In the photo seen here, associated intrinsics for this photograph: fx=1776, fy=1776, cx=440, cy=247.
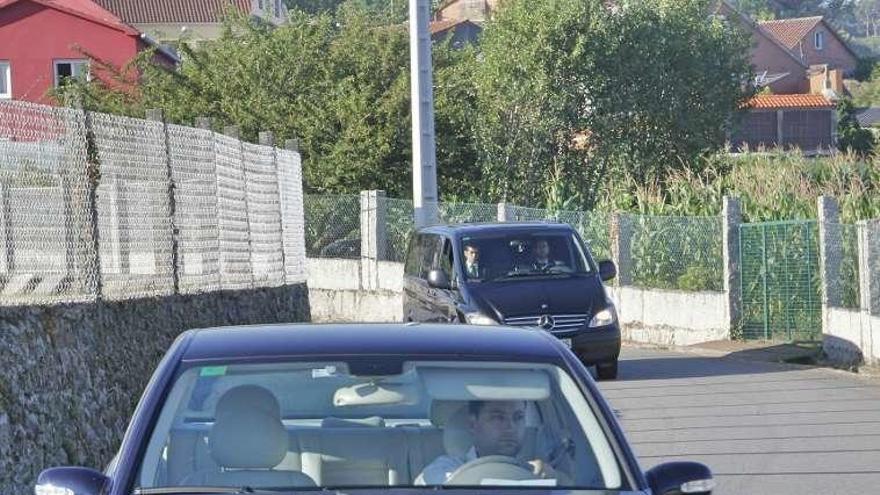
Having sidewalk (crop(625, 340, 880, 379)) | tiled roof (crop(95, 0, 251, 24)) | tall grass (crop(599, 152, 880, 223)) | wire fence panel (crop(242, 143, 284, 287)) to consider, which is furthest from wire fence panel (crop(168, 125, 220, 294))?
tiled roof (crop(95, 0, 251, 24))

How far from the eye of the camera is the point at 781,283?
2456 cm

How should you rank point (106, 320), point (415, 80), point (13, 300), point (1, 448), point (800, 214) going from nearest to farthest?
point (1, 448) < point (13, 300) < point (106, 320) < point (415, 80) < point (800, 214)

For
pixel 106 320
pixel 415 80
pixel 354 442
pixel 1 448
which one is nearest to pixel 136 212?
pixel 106 320

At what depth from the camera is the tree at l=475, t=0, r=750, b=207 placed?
4225cm

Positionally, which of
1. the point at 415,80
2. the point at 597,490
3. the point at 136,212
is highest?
the point at 415,80

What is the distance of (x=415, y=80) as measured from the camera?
2625cm

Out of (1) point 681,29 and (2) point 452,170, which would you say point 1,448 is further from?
(1) point 681,29

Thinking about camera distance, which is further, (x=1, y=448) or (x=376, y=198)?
(x=376, y=198)

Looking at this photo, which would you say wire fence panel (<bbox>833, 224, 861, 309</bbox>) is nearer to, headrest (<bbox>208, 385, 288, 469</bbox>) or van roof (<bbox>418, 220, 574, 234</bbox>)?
van roof (<bbox>418, 220, 574, 234</bbox>)

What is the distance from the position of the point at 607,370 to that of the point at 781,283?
5.69 meters

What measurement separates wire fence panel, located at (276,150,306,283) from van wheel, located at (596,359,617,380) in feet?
16.4

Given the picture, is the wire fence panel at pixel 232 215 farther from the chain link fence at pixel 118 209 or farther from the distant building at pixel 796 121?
the distant building at pixel 796 121

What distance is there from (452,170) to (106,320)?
29.4m

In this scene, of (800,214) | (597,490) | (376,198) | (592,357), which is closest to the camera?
(597,490)
